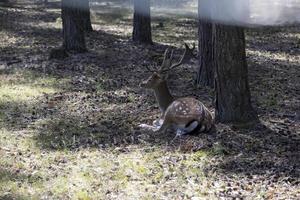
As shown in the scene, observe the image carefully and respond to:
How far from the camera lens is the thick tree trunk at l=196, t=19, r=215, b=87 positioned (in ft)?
33.4

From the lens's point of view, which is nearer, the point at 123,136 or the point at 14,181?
the point at 14,181

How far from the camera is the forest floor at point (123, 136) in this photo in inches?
242

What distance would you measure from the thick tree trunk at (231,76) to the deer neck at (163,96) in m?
0.73

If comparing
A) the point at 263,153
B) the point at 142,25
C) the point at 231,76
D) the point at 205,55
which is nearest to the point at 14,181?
the point at 263,153

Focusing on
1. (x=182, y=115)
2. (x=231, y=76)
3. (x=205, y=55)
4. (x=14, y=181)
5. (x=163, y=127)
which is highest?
(x=231, y=76)

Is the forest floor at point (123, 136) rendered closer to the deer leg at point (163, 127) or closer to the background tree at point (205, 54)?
the deer leg at point (163, 127)

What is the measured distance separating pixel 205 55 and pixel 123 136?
10.1 ft

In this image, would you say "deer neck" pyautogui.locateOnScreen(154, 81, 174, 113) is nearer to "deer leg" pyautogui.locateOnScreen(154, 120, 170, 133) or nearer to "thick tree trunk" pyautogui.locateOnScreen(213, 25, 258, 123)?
"deer leg" pyautogui.locateOnScreen(154, 120, 170, 133)

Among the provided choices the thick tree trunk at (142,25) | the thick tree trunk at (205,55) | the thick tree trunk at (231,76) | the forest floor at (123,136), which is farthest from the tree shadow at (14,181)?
the thick tree trunk at (142,25)

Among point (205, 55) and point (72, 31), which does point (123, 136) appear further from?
point (72, 31)

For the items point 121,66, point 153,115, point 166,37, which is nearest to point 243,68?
point 153,115

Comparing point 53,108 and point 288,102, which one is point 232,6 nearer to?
point 288,102

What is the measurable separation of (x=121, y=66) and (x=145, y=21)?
307 centimetres

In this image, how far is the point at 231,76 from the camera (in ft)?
25.7
